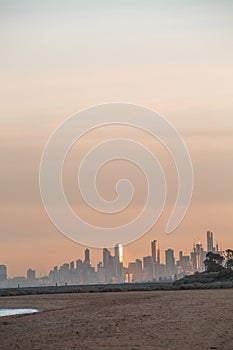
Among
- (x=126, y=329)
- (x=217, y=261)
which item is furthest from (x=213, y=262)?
(x=126, y=329)

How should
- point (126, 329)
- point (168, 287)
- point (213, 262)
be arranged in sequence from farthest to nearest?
1. point (213, 262)
2. point (168, 287)
3. point (126, 329)

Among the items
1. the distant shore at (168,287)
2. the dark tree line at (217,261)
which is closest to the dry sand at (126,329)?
the distant shore at (168,287)

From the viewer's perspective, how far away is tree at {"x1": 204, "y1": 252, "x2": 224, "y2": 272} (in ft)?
406

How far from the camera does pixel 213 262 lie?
126750 millimetres

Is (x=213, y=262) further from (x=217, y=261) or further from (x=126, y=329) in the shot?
(x=126, y=329)

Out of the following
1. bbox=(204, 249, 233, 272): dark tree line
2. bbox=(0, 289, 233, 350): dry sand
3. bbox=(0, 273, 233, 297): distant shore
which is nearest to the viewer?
bbox=(0, 289, 233, 350): dry sand

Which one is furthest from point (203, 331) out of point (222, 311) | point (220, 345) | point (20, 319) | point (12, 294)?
point (12, 294)

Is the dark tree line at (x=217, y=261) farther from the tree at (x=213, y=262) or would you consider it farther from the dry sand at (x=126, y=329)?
the dry sand at (x=126, y=329)

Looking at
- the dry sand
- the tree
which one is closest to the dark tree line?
the tree

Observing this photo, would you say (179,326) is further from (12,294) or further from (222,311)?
(12,294)

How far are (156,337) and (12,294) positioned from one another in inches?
2368

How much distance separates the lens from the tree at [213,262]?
124 metres

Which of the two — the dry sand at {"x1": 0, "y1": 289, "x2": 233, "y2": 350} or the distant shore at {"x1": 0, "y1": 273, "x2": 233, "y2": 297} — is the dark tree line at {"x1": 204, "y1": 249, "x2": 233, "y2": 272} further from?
the dry sand at {"x1": 0, "y1": 289, "x2": 233, "y2": 350}

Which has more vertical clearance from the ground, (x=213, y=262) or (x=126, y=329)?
(x=213, y=262)
